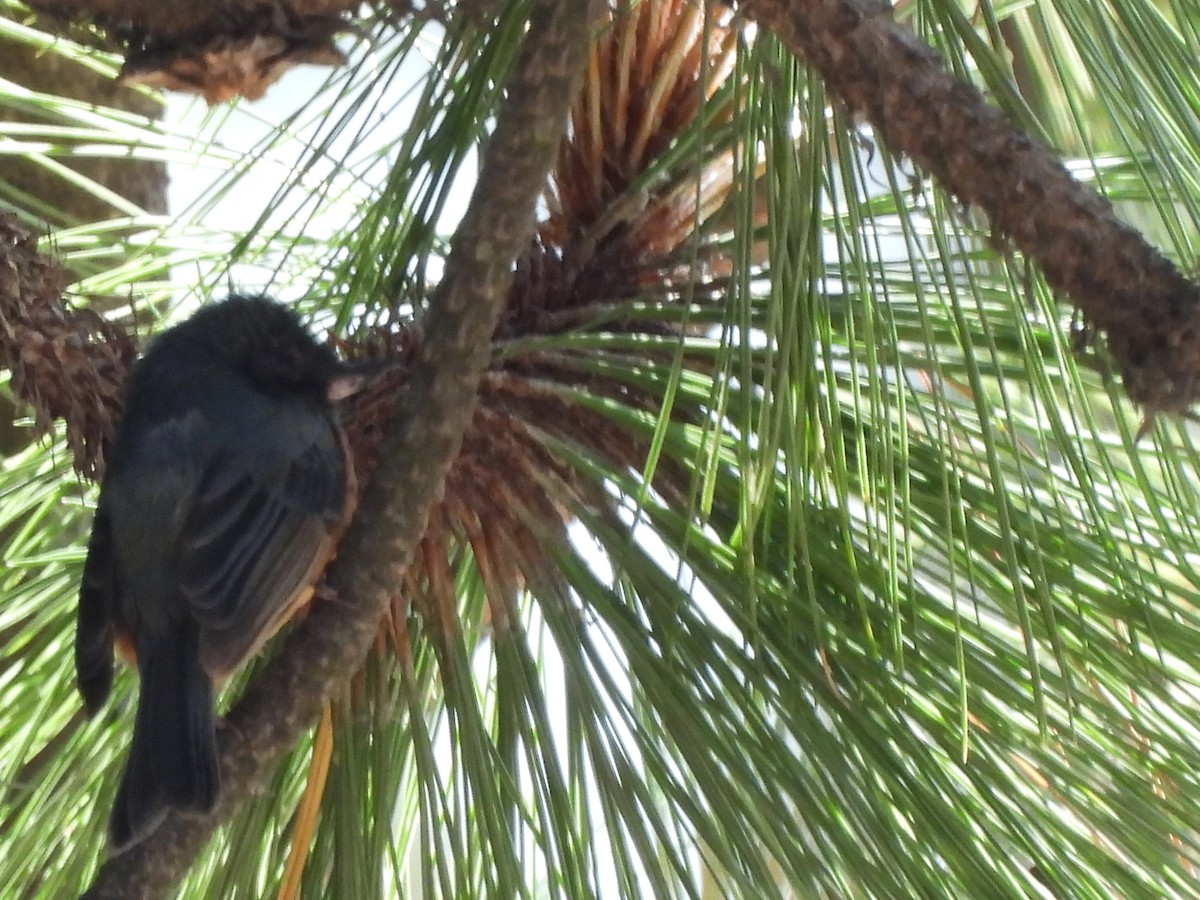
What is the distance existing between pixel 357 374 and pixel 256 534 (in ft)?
0.74

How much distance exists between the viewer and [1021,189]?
1.74 feet

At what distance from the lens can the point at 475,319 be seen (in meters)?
0.74

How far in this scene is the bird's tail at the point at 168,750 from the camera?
2.41 feet

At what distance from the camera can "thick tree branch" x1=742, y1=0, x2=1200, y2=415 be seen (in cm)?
52

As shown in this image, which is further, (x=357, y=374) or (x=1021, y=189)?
(x=357, y=374)

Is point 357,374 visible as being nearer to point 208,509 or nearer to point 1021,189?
point 208,509

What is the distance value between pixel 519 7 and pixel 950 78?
1.30 feet

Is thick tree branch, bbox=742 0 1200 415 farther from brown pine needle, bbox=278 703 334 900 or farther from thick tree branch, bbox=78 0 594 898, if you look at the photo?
brown pine needle, bbox=278 703 334 900

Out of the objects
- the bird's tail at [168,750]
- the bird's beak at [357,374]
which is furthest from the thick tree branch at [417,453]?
the bird's beak at [357,374]

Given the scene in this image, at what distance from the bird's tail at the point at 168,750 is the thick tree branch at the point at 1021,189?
0.49 metres

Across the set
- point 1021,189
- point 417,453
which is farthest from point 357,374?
point 1021,189

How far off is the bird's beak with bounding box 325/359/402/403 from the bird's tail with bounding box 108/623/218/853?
0.73 ft

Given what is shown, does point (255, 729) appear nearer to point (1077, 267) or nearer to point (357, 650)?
point (357, 650)

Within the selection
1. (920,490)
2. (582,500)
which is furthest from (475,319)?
(920,490)
